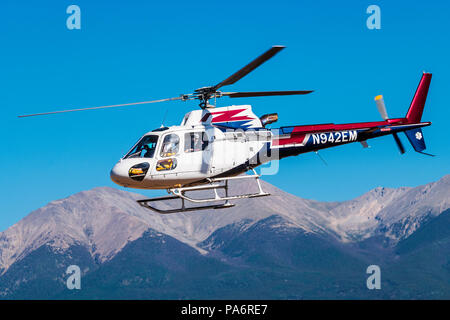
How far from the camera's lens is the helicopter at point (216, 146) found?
38781 mm

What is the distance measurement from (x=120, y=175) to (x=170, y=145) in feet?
10.0

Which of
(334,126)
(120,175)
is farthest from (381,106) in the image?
(120,175)

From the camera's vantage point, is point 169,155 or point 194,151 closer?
point 169,155

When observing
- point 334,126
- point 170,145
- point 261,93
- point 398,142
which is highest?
point 261,93

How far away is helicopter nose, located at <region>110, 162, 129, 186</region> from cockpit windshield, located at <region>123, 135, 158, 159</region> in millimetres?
882

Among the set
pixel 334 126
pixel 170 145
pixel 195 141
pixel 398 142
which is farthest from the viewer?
pixel 398 142

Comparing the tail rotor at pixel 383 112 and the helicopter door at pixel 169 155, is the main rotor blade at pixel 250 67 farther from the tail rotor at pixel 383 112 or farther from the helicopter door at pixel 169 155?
the tail rotor at pixel 383 112

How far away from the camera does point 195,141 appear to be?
39.8 metres

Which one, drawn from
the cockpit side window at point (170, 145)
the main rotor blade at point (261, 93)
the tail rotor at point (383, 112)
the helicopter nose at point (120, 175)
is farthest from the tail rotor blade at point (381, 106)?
the helicopter nose at point (120, 175)

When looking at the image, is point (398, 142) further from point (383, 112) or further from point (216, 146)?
point (216, 146)

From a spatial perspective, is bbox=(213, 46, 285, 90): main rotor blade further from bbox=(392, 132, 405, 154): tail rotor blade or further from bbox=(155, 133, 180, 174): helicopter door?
bbox=(392, 132, 405, 154): tail rotor blade

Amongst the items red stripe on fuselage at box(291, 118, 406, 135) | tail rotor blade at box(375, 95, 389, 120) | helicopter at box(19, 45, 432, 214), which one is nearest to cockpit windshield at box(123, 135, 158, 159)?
helicopter at box(19, 45, 432, 214)
